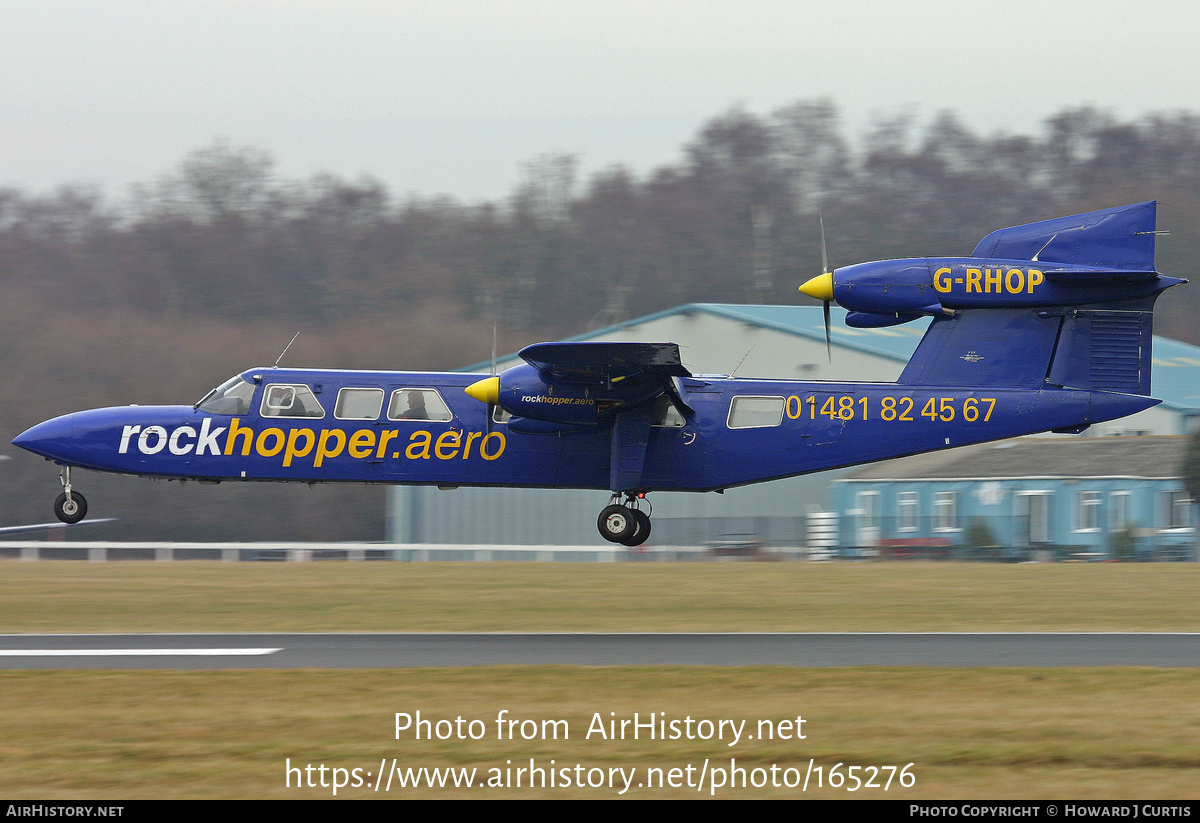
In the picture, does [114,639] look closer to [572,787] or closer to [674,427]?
[674,427]

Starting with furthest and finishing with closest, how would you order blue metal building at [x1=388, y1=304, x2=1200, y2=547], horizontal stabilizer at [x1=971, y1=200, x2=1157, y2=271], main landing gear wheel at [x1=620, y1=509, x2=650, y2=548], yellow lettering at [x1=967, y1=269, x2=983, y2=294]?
blue metal building at [x1=388, y1=304, x2=1200, y2=547], main landing gear wheel at [x1=620, y1=509, x2=650, y2=548], horizontal stabilizer at [x1=971, y1=200, x2=1157, y2=271], yellow lettering at [x1=967, y1=269, x2=983, y2=294]

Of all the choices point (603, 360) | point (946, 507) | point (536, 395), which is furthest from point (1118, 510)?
point (536, 395)

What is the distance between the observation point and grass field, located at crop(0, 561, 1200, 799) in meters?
10.1

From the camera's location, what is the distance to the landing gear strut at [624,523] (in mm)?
18844

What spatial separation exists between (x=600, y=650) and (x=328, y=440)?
202 inches

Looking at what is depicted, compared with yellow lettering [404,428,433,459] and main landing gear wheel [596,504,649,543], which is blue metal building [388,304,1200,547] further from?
yellow lettering [404,428,433,459]

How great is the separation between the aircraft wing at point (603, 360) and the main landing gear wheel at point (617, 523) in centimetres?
207

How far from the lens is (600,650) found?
16.4 m

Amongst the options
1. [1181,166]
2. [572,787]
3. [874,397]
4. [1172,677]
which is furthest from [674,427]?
[1181,166]

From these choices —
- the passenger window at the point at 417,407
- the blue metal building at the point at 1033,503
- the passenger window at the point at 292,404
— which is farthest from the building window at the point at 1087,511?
the passenger window at the point at 292,404

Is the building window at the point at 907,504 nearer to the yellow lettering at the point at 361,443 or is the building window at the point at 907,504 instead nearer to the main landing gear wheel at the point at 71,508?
the yellow lettering at the point at 361,443

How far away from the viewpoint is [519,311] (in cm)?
5538

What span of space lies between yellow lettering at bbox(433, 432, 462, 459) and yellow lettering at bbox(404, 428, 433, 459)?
12 centimetres

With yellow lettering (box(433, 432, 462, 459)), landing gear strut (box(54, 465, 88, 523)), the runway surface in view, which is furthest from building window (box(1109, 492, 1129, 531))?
landing gear strut (box(54, 465, 88, 523))
